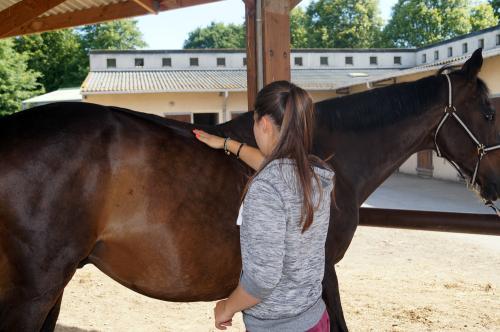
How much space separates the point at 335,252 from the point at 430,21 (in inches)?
1821

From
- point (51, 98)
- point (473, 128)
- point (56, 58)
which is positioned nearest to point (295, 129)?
point (473, 128)

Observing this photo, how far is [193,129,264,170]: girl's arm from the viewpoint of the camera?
88.2 inches

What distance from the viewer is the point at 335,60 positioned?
88.7 feet

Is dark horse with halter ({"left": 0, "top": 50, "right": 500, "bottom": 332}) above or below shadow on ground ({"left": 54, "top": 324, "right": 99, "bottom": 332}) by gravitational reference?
above

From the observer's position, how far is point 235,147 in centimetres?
232

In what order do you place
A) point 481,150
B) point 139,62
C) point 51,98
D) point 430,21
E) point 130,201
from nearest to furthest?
point 130,201, point 481,150, point 139,62, point 51,98, point 430,21

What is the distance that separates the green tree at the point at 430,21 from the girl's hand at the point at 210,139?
45680 millimetres

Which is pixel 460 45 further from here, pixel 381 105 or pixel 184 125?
pixel 184 125

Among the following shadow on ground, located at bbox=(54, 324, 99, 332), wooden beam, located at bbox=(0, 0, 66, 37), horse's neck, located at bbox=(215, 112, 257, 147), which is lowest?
shadow on ground, located at bbox=(54, 324, 99, 332)

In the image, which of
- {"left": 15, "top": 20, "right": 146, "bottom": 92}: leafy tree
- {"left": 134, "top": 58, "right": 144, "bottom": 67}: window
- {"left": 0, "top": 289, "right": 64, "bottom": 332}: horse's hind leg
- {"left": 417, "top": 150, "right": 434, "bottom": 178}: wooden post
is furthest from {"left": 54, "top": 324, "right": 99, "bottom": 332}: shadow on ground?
{"left": 15, "top": 20, "right": 146, "bottom": 92}: leafy tree

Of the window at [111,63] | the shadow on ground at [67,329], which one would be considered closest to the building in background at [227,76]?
the window at [111,63]

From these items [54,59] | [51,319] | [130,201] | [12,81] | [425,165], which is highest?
[54,59]

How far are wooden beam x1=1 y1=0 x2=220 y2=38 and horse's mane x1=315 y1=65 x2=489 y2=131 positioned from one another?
8.15 ft

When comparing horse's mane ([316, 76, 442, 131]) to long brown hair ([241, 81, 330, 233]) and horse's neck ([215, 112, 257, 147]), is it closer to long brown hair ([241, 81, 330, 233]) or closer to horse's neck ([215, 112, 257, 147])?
horse's neck ([215, 112, 257, 147])
